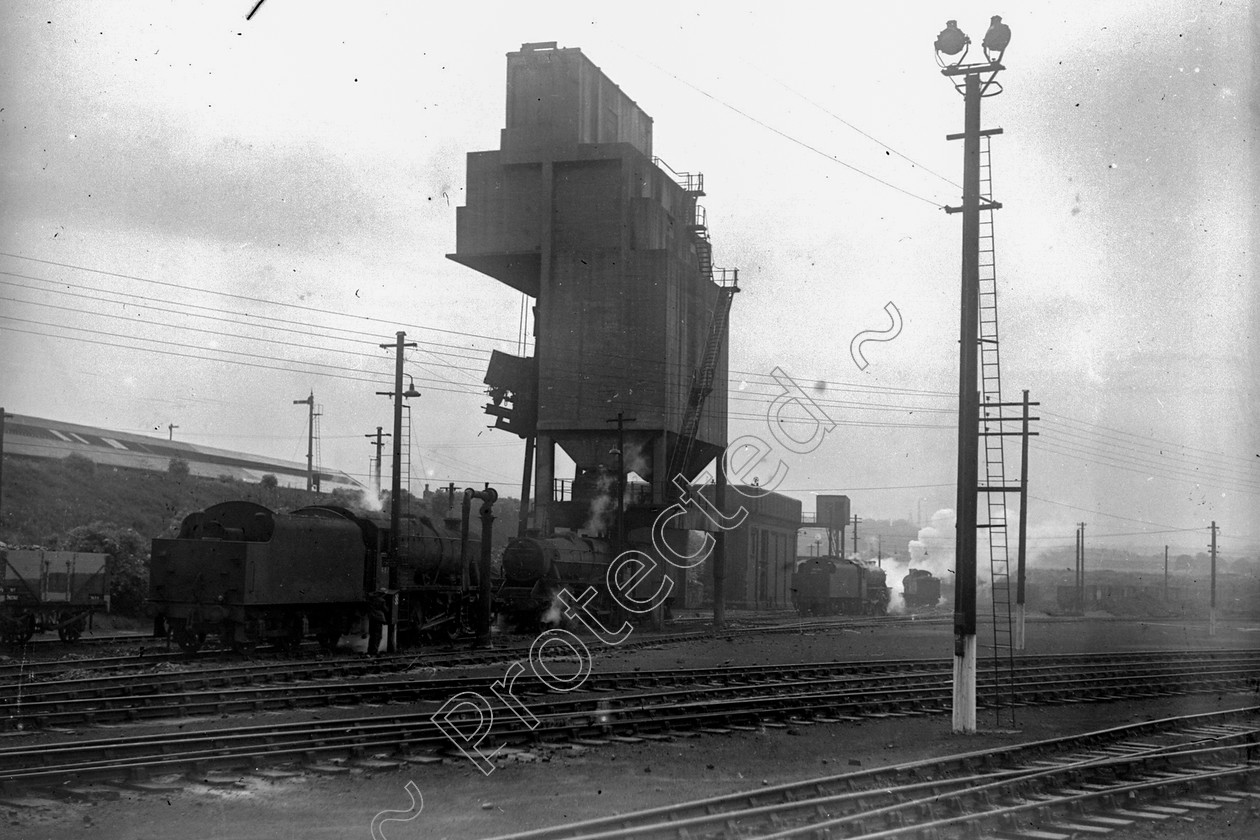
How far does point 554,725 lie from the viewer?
41.9 ft

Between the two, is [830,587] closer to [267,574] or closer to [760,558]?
[760,558]

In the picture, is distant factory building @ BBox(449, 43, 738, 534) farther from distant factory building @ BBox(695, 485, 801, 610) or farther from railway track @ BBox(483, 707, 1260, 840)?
railway track @ BBox(483, 707, 1260, 840)

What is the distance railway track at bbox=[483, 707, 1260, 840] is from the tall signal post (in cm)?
201

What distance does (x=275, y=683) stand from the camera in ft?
55.5

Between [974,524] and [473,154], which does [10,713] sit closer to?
[974,524]

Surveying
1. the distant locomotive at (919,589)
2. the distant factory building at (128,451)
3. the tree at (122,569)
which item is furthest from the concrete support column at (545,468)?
the distant locomotive at (919,589)

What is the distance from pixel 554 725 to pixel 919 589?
195 ft

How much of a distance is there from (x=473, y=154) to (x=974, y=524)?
109 feet

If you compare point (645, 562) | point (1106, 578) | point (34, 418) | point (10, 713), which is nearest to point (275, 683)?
point (10, 713)

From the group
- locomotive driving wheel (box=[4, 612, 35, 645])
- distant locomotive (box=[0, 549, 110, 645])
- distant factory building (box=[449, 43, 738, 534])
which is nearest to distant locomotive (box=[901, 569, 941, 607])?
distant factory building (box=[449, 43, 738, 534])

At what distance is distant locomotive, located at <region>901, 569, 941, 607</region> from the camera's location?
6862cm

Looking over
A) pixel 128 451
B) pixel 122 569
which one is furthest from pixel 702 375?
pixel 128 451

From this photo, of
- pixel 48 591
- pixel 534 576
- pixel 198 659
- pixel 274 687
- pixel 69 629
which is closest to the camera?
pixel 274 687

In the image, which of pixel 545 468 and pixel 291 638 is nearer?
pixel 291 638
